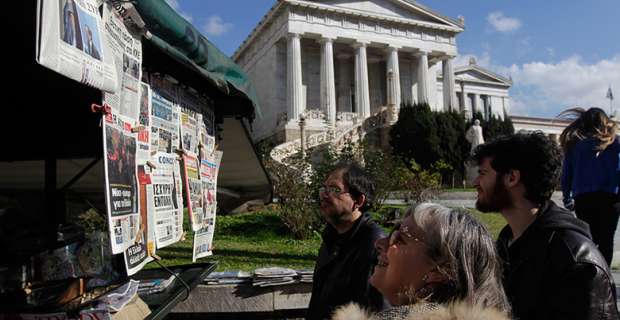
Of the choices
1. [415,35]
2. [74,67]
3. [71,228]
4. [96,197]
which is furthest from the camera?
[415,35]

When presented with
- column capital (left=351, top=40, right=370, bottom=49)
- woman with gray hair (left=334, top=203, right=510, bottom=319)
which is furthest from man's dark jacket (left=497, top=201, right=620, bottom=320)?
column capital (left=351, top=40, right=370, bottom=49)

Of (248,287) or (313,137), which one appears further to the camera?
(313,137)

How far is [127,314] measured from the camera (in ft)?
8.16

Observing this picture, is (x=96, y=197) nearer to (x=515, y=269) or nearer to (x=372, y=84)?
(x=515, y=269)

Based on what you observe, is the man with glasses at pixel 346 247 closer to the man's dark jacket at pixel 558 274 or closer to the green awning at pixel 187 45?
the man's dark jacket at pixel 558 274

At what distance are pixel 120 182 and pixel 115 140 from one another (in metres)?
0.19

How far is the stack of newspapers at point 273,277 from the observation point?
409cm

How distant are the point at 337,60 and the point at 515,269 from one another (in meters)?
43.0

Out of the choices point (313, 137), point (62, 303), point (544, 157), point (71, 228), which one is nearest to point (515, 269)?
point (544, 157)

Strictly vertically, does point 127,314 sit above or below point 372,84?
below

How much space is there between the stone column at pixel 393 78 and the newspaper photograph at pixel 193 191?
123 ft

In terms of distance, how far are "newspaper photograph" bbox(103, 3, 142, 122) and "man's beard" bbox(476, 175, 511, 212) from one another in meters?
1.80

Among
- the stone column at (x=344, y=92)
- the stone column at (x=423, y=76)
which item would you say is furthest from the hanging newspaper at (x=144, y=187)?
the stone column at (x=423, y=76)

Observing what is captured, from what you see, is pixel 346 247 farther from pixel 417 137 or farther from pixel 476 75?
pixel 476 75
